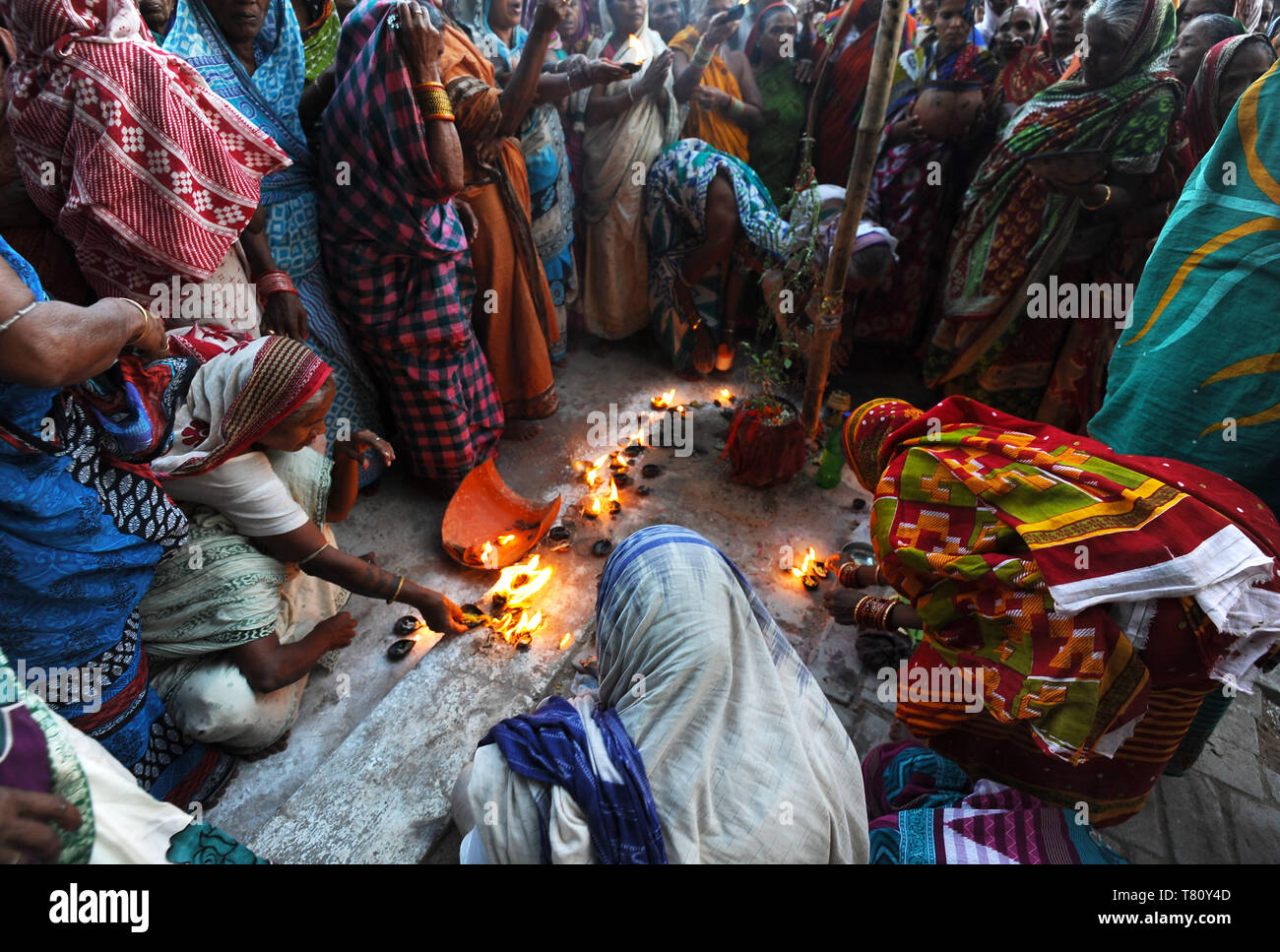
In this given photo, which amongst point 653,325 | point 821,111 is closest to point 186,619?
point 653,325

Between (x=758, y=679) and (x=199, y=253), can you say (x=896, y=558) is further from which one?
(x=199, y=253)

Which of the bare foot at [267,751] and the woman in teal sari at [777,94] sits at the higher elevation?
the woman in teal sari at [777,94]

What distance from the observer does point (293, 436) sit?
237 centimetres

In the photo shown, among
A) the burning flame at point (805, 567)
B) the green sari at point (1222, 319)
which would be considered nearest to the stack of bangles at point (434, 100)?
the burning flame at point (805, 567)

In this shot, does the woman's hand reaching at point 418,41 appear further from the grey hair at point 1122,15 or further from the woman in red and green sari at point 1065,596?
the grey hair at point 1122,15

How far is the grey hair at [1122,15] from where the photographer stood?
3.56 metres

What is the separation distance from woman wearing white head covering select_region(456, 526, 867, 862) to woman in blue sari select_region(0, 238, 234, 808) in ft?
4.37

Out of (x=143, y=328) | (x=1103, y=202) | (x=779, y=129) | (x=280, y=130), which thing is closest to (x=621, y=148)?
(x=779, y=129)

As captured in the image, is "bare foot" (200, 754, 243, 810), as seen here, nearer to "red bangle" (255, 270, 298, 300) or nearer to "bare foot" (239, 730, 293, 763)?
"bare foot" (239, 730, 293, 763)

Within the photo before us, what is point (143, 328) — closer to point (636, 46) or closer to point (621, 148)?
point (621, 148)

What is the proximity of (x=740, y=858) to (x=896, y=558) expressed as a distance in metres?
1.28

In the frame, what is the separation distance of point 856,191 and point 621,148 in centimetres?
238

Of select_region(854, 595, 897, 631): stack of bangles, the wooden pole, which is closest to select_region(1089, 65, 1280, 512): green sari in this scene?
select_region(854, 595, 897, 631): stack of bangles

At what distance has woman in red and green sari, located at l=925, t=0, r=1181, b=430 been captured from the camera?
3713mm
